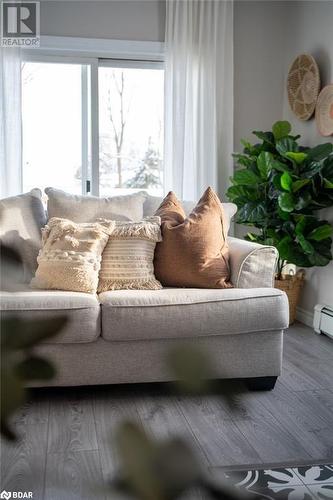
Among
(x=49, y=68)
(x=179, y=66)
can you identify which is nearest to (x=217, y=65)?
(x=179, y=66)

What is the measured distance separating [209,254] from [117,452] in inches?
109

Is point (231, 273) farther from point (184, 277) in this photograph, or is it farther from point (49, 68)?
point (49, 68)

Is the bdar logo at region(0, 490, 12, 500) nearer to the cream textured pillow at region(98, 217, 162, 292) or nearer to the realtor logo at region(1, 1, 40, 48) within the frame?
the cream textured pillow at region(98, 217, 162, 292)

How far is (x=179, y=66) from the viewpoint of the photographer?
442 cm

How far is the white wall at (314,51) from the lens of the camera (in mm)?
3984

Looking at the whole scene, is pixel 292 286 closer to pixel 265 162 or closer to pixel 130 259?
pixel 265 162

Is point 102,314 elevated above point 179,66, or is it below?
below

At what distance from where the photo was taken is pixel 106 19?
4320 millimetres

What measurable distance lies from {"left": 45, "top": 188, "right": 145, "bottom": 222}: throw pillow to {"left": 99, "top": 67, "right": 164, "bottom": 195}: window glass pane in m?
1.36

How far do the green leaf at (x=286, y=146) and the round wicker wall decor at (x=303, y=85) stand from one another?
13.0 inches

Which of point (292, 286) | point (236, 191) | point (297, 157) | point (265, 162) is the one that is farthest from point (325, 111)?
point (292, 286)

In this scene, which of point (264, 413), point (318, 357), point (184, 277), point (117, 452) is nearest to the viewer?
point (117, 452)

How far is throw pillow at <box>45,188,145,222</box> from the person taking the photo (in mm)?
3230

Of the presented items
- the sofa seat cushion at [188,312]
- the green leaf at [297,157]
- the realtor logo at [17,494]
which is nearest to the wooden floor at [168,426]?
the realtor logo at [17,494]
